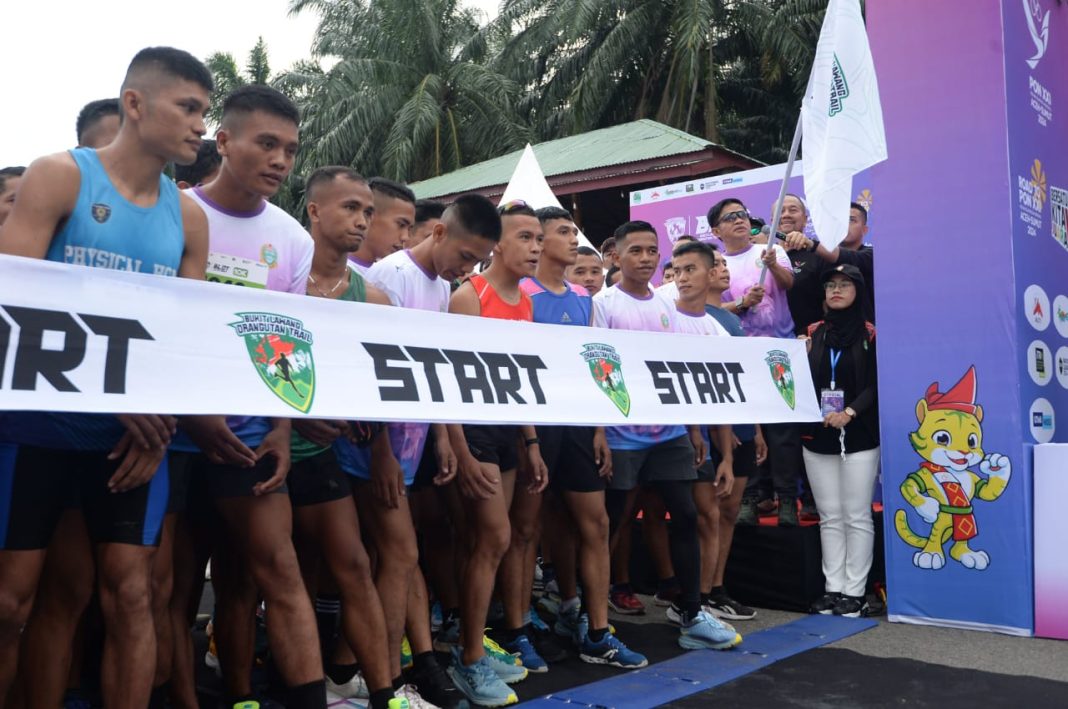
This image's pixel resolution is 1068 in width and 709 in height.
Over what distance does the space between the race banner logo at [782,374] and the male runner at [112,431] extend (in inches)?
134

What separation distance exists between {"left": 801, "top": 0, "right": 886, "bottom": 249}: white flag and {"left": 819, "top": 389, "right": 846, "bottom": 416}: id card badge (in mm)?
931

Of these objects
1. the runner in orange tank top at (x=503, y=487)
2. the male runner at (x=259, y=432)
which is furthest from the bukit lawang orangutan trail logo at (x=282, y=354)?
the runner in orange tank top at (x=503, y=487)

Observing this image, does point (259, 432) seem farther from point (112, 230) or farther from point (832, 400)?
point (832, 400)

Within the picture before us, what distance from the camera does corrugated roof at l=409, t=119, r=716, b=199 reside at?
41.1 ft

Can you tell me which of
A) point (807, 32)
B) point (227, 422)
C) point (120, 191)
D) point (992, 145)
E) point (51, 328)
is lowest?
point (227, 422)

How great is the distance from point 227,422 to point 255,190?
76cm

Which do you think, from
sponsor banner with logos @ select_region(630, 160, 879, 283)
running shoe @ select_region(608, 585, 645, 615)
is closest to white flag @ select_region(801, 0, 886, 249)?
running shoe @ select_region(608, 585, 645, 615)

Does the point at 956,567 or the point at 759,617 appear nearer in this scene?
the point at 956,567

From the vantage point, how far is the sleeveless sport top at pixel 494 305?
4.22 m

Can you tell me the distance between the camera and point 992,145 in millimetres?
5164

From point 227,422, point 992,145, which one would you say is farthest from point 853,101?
point 227,422

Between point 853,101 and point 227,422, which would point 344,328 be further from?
point 853,101

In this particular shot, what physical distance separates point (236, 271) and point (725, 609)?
3555 mm

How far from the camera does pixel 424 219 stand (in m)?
5.08
